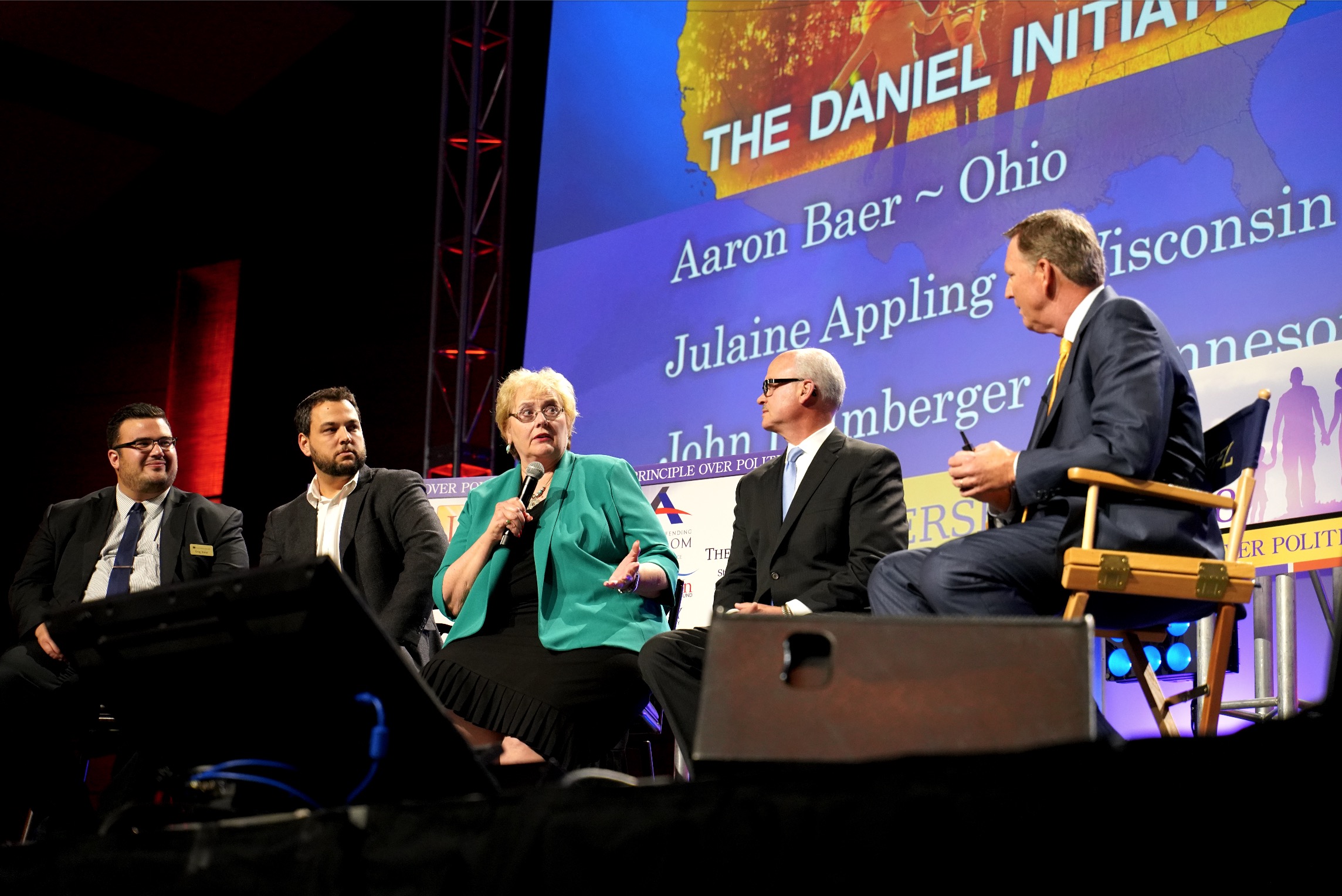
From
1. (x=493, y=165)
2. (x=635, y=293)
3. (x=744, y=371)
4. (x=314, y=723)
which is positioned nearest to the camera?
(x=314, y=723)

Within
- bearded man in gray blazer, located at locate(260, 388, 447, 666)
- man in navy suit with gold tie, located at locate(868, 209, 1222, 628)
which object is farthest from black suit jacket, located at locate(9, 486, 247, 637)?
man in navy suit with gold tie, located at locate(868, 209, 1222, 628)

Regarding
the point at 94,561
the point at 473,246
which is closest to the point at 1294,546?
the point at 94,561

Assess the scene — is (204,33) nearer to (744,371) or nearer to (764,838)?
(744,371)

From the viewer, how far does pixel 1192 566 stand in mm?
2303

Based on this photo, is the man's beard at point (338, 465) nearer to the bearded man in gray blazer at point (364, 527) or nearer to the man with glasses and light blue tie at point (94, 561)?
the bearded man in gray blazer at point (364, 527)

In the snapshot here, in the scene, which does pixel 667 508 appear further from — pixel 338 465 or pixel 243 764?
A: pixel 243 764

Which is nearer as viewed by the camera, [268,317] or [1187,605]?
[1187,605]

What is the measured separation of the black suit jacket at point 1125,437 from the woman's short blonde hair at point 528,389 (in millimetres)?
1397

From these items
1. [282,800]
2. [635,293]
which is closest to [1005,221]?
[635,293]

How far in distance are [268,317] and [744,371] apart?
3.78 metres

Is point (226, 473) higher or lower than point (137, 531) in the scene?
higher

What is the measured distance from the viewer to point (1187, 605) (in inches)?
93.4

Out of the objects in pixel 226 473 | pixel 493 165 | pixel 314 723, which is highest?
pixel 493 165

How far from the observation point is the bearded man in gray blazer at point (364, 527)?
3.47 metres
